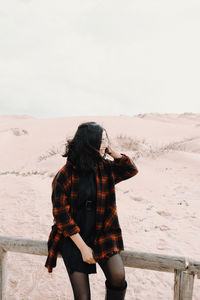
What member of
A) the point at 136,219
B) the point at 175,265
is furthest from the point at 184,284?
the point at 136,219

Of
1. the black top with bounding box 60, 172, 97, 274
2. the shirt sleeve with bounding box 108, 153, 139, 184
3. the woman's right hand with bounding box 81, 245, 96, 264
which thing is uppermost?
the shirt sleeve with bounding box 108, 153, 139, 184

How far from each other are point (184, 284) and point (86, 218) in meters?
0.88

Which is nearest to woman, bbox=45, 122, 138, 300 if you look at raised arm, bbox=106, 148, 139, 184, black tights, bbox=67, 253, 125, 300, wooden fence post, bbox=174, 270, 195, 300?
black tights, bbox=67, 253, 125, 300

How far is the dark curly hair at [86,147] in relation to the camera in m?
2.13

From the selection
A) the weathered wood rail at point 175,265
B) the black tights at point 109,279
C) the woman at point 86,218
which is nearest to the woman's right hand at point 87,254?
the woman at point 86,218

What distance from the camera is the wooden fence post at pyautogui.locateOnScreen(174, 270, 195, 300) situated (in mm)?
2102

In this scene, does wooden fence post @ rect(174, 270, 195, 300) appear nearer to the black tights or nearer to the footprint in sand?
the black tights

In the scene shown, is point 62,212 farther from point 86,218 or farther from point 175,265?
point 175,265

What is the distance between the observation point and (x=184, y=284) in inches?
83.3

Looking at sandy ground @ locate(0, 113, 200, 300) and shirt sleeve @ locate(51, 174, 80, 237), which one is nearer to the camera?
shirt sleeve @ locate(51, 174, 80, 237)

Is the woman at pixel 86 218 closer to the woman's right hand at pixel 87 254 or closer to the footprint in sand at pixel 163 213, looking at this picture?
the woman's right hand at pixel 87 254

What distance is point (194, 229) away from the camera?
18.5 feet

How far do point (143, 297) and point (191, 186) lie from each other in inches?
229

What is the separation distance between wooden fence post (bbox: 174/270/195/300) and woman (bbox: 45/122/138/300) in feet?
1.40
